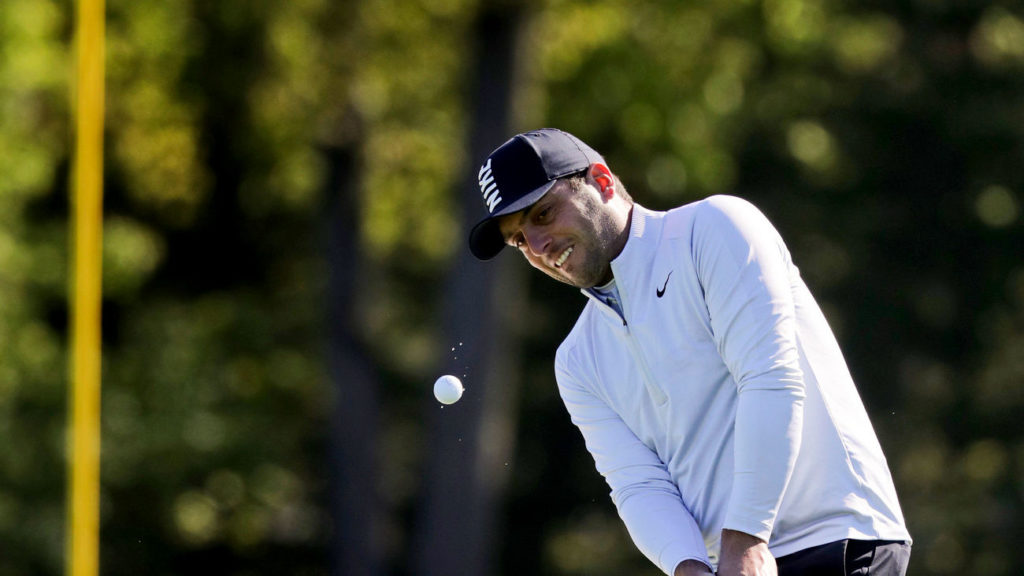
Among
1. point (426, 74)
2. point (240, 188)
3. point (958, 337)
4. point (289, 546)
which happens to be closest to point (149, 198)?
point (240, 188)

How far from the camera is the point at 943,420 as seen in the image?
63.8ft

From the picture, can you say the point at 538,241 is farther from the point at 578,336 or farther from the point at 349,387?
the point at 349,387

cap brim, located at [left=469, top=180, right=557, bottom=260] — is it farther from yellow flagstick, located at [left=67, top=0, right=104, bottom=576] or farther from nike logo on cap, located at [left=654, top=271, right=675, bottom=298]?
yellow flagstick, located at [left=67, top=0, right=104, bottom=576]

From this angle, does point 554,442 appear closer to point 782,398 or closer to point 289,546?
point 289,546

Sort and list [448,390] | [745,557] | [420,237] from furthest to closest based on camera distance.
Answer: [420,237]
[448,390]
[745,557]

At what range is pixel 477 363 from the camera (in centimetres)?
1566

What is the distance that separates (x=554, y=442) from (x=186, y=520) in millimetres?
4785

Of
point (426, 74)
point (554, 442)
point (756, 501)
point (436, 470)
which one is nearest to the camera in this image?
point (756, 501)

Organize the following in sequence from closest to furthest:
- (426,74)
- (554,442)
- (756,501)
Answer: (756,501) → (426,74) → (554,442)

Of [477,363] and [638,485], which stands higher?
[638,485]

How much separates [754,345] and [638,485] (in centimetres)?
58

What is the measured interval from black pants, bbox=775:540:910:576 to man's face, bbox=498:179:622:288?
0.80 m

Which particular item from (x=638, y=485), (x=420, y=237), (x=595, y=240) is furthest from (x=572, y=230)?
(x=420, y=237)

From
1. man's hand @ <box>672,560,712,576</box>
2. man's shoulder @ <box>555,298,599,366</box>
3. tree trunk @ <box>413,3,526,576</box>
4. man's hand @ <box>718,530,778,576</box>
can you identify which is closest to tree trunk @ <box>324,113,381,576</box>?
tree trunk @ <box>413,3,526,576</box>
